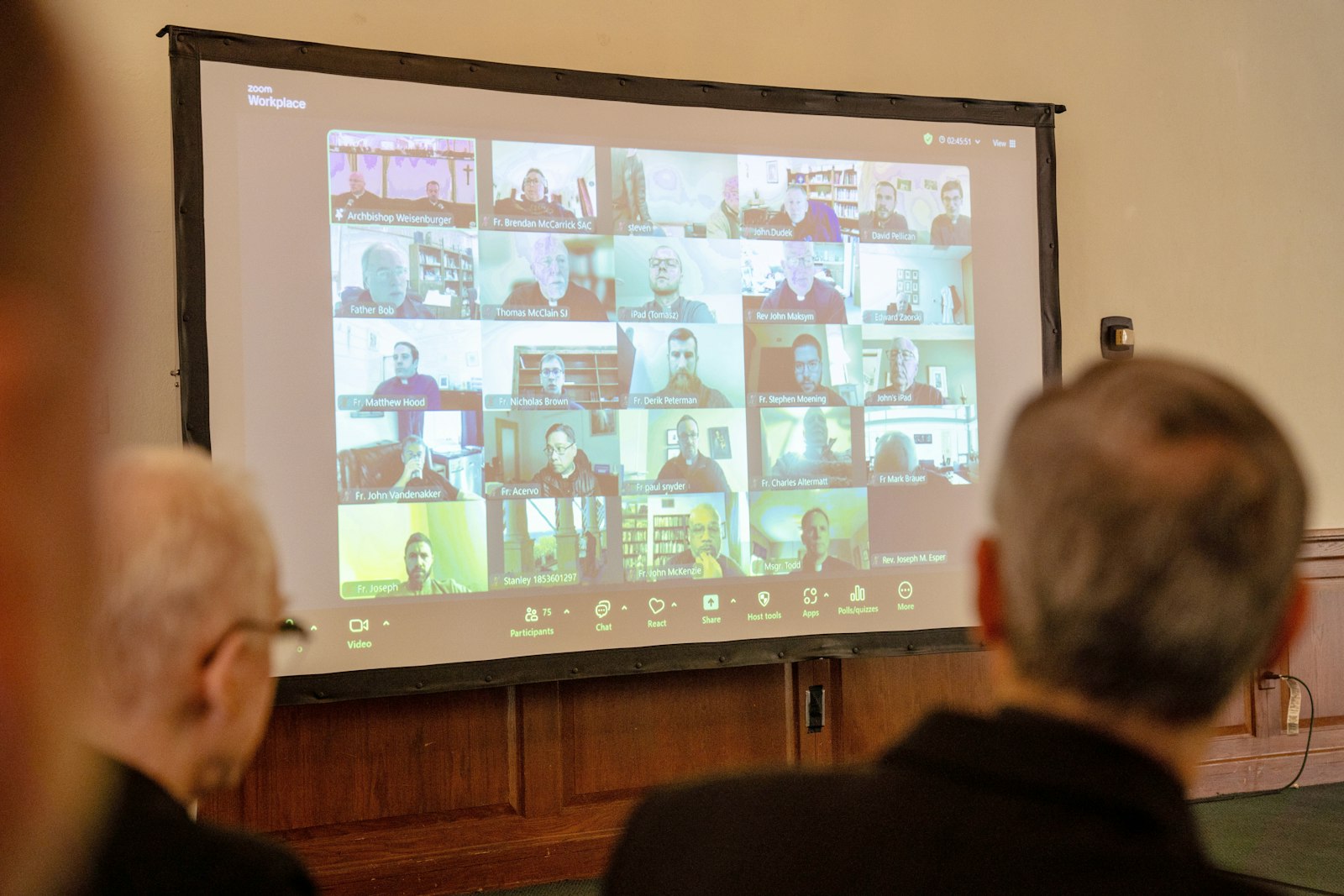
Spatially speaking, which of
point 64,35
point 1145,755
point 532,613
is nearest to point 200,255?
point 532,613

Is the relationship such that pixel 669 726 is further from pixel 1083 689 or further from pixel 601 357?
pixel 1083 689

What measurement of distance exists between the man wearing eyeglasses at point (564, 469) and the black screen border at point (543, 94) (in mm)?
456

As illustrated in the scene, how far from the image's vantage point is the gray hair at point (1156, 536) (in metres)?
0.83

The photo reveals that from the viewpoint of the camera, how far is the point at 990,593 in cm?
97

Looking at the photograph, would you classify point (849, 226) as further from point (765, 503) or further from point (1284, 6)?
point (1284, 6)

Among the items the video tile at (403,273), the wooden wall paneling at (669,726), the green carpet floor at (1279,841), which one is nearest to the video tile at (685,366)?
the video tile at (403,273)

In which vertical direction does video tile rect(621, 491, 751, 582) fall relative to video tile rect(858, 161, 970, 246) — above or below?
below

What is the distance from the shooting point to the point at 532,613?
312cm

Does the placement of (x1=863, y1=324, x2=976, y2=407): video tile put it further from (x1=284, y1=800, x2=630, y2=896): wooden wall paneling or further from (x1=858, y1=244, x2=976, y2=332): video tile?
(x1=284, y1=800, x2=630, y2=896): wooden wall paneling

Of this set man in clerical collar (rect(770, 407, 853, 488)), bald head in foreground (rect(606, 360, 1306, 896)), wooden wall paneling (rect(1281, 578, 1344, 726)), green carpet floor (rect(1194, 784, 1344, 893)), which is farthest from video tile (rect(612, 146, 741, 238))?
wooden wall paneling (rect(1281, 578, 1344, 726))

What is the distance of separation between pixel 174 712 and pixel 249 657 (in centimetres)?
8

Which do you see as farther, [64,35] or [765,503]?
[765,503]

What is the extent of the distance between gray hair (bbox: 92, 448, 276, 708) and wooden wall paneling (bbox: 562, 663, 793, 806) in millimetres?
2393

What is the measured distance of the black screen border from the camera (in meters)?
2.82
